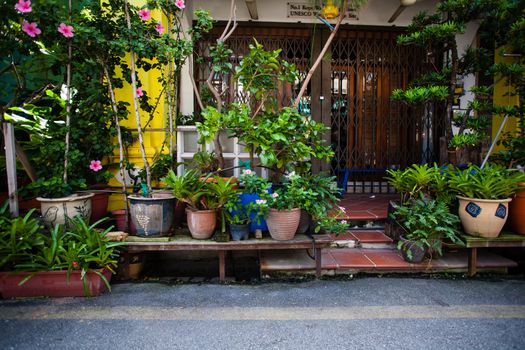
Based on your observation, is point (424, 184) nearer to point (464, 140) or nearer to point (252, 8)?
point (464, 140)

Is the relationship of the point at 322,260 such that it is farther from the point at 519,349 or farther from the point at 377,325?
the point at 519,349

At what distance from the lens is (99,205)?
4512mm

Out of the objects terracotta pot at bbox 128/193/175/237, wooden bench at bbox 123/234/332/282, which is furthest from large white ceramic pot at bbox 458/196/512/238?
terracotta pot at bbox 128/193/175/237

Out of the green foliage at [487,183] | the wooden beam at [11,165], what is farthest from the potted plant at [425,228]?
the wooden beam at [11,165]

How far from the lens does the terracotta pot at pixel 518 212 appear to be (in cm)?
404

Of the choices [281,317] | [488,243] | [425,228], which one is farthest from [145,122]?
[488,243]

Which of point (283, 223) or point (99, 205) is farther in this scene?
point (99, 205)

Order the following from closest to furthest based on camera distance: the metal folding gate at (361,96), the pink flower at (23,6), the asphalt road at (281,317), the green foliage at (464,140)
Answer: the asphalt road at (281,317)
the pink flower at (23,6)
the green foliage at (464,140)
the metal folding gate at (361,96)

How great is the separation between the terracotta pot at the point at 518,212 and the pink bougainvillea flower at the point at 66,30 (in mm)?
5092

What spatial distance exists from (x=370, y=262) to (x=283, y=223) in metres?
1.13

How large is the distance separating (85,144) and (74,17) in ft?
4.88

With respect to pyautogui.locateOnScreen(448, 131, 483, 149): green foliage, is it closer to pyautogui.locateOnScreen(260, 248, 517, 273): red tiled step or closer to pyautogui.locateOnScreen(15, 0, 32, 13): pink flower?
pyautogui.locateOnScreen(260, 248, 517, 273): red tiled step

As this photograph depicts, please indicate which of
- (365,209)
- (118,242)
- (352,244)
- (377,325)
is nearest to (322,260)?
(352,244)

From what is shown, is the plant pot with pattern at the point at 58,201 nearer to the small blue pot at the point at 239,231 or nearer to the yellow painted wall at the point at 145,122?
the yellow painted wall at the point at 145,122
